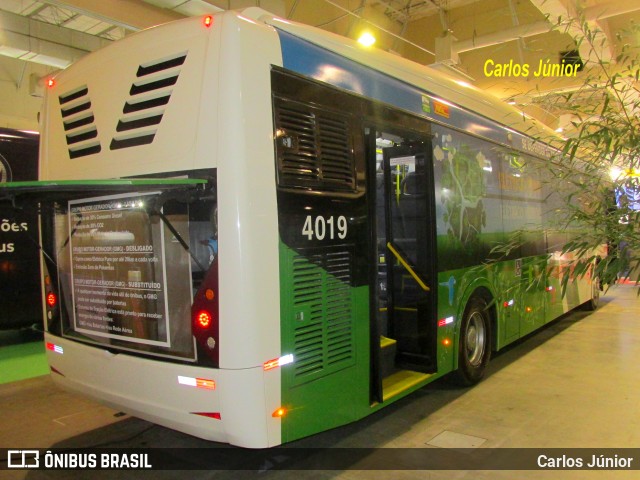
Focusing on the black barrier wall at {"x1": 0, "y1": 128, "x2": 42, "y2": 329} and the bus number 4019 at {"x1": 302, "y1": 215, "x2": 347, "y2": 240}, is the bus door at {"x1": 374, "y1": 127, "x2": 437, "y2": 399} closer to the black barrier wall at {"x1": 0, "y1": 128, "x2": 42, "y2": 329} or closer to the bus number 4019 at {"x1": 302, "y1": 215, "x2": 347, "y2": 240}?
the bus number 4019 at {"x1": 302, "y1": 215, "x2": 347, "y2": 240}

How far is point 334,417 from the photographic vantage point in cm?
361

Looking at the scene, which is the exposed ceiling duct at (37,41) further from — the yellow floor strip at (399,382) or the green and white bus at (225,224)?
the yellow floor strip at (399,382)

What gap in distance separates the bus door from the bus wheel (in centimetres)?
67

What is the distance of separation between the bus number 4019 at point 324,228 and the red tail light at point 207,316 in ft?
2.37

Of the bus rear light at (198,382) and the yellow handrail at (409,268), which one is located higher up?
the yellow handrail at (409,268)

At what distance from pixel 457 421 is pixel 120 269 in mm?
3368

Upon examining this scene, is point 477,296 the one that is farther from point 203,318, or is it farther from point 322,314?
point 203,318

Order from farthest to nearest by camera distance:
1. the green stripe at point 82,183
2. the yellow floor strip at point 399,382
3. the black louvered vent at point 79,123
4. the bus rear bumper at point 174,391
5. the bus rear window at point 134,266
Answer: the yellow floor strip at point 399,382, the black louvered vent at point 79,123, the bus rear window at point 134,266, the bus rear bumper at point 174,391, the green stripe at point 82,183

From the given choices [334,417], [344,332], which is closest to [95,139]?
[344,332]

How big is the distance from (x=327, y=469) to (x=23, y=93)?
50.5 ft

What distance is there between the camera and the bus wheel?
18.3 feet

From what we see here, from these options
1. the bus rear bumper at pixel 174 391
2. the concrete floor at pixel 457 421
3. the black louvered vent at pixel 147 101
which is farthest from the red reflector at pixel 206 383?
the black louvered vent at pixel 147 101

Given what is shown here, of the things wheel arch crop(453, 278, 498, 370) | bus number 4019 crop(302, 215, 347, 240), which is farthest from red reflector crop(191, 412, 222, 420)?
wheel arch crop(453, 278, 498, 370)

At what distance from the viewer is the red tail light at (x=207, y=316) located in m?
3.04
